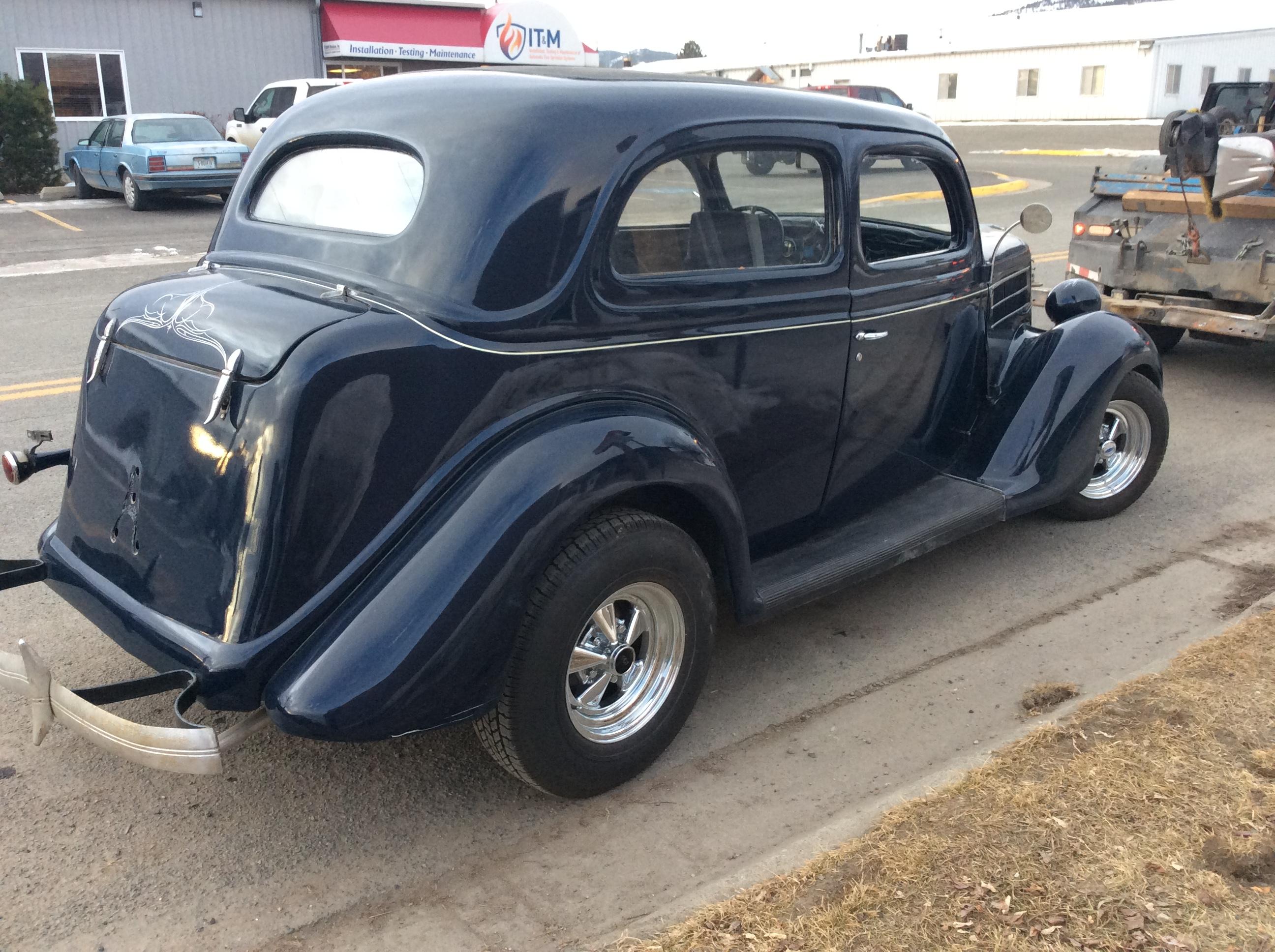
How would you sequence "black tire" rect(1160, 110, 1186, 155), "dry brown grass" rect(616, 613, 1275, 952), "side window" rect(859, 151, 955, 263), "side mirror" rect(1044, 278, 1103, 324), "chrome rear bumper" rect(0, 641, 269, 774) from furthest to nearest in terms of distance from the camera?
"black tire" rect(1160, 110, 1186, 155) → "side mirror" rect(1044, 278, 1103, 324) → "side window" rect(859, 151, 955, 263) → "chrome rear bumper" rect(0, 641, 269, 774) → "dry brown grass" rect(616, 613, 1275, 952)

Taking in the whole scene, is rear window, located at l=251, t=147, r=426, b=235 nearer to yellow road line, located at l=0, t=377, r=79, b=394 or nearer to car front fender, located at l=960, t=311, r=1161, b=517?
car front fender, located at l=960, t=311, r=1161, b=517

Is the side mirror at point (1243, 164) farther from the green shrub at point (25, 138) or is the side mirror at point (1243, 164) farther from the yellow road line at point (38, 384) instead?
the green shrub at point (25, 138)

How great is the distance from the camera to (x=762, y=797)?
3.17m

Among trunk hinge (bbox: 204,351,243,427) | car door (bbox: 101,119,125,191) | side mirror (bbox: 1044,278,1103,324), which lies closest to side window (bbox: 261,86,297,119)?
car door (bbox: 101,119,125,191)

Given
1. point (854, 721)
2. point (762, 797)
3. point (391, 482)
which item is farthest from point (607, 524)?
point (854, 721)

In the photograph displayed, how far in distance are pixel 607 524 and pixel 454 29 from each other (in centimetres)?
2834

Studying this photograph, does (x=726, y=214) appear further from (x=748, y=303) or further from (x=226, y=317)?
(x=226, y=317)

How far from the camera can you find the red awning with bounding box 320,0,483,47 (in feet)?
86.4

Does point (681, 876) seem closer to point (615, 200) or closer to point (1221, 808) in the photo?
point (1221, 808)

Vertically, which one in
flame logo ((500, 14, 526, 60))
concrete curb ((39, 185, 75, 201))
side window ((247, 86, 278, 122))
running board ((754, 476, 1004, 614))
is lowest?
running board ((754, 476, 1004, 614))

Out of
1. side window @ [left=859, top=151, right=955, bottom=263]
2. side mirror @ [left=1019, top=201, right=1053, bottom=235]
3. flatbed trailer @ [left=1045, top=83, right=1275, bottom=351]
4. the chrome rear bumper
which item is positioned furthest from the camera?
flatbed trailer @ [left=1045, top=83, right=1275, bottom=351]

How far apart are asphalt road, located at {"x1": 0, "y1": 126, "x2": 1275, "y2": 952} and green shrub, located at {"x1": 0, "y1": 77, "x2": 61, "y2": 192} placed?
57.3ft

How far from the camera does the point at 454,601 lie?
2678 mm

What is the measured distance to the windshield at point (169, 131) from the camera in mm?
16969
